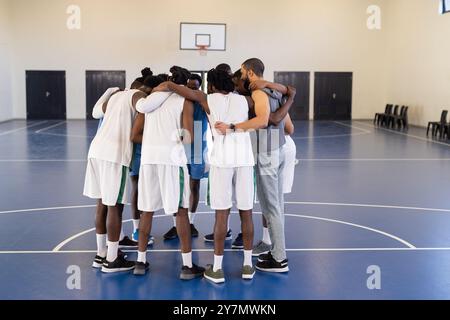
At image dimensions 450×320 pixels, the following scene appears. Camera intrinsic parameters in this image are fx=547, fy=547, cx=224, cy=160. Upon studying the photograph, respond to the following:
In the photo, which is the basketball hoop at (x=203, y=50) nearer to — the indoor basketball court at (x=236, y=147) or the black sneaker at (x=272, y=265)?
the indoor basketball court at (x=236, y=147)

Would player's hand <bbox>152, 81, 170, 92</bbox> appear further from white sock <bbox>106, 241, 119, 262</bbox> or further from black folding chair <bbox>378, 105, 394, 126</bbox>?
black folding chair <bbox>378, 105, 394, 126</bbox>

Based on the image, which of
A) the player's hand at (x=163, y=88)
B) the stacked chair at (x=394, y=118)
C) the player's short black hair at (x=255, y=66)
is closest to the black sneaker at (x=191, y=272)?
the player's hand at (x=163, y=88)

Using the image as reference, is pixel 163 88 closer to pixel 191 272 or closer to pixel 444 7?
pixel 191 272

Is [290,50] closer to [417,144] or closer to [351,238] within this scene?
[417,144]

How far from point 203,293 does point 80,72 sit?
20951mm

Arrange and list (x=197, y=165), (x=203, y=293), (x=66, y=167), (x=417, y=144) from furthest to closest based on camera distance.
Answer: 1. (x=417, y=144)
2. (x=66, y=167)
3. (x=197, y=165)
4. (x=203, y=293)

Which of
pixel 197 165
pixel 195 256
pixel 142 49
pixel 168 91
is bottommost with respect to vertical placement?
pixel 195 256

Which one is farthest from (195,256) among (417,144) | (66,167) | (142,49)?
(142,49)

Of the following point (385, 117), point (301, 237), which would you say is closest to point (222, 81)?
point (301, 237)

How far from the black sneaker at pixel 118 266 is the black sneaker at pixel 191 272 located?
20.9 inches

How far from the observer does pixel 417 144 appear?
15.4 m

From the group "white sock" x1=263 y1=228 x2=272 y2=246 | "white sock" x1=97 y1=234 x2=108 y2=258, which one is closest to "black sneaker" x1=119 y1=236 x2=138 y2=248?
"white sock" x1=97 y1=234 x2=108 y2=258

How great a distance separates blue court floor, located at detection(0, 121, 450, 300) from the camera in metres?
4.50

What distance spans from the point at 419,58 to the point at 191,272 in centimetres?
1844
